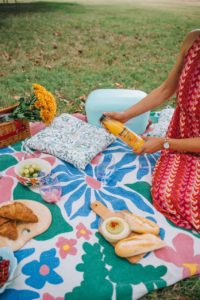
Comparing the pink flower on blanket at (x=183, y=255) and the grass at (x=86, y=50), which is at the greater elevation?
the grass at (x=86, y=50)

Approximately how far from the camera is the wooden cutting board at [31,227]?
1990mm

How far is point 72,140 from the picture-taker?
9.41 feet

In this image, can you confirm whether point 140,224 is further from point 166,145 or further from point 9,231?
point 9,231

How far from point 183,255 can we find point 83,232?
0.64 m

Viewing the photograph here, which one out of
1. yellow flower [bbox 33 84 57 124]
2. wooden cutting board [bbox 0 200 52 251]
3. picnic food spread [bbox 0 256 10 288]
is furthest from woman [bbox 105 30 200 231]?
picnic food spread [bbox 0 256 10 288]

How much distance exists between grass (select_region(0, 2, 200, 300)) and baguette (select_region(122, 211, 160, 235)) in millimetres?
351

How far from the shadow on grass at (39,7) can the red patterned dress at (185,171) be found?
267 inches

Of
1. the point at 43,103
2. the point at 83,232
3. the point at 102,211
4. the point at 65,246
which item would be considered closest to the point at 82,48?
the point at 43,103

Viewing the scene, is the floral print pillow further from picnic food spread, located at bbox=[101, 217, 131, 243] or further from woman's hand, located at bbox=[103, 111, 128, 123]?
picnic food spread, located at bbox=[101, 217, 131, 243]

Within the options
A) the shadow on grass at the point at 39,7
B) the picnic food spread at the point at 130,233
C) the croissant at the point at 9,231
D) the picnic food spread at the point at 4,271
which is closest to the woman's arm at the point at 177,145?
the picnic food spread at the point at 130,233

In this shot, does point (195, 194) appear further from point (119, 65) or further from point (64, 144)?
point (119, 65)

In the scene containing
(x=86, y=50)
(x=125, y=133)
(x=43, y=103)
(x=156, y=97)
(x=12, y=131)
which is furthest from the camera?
Answer: (x=86, y=50)

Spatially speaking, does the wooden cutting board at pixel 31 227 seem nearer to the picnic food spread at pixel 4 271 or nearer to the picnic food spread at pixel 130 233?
the picnic food spread at pixel 4 271

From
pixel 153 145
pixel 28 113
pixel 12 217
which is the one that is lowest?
pixel 12 217
